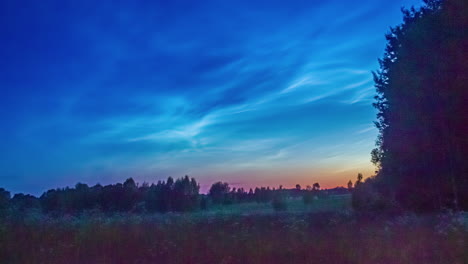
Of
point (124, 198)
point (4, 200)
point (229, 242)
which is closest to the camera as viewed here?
point (229, 242)

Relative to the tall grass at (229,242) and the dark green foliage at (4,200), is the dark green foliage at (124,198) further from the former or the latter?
the tall grass at (229,242)

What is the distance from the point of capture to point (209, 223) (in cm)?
1243

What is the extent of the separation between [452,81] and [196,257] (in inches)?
480

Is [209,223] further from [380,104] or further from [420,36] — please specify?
[380,104]

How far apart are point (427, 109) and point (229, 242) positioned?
11.5 meters

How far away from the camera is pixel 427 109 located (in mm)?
17297

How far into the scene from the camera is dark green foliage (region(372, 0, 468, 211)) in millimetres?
15812

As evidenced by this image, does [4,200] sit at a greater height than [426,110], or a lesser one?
lesser

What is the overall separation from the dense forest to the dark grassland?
7.04 meters

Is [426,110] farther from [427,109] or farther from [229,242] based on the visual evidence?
[229,242]

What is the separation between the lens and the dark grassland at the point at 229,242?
8.22 metres

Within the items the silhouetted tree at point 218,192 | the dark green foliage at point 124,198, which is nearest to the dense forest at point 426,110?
the dark green foliage at point 124,198

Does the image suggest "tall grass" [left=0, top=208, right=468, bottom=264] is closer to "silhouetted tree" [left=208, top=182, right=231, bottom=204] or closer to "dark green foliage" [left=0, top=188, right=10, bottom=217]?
"dark green foliage" [left=0, top=188, right=10, bottom=217]

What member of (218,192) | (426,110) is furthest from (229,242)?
(218,192)
